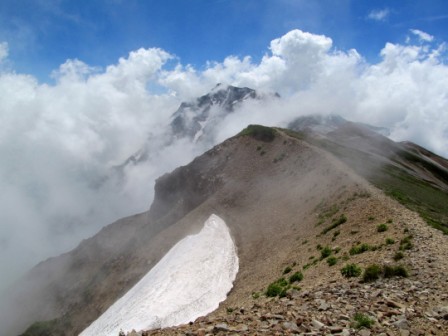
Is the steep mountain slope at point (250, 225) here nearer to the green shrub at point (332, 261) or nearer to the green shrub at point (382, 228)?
the green shrub at point (382, 228)

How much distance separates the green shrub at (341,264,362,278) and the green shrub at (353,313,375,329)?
6.88 meters

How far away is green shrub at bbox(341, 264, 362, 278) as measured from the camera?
2108cm

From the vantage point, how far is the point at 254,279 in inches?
1443

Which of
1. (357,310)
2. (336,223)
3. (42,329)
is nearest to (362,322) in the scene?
(357,310)

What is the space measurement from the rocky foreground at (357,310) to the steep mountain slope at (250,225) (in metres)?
0.53

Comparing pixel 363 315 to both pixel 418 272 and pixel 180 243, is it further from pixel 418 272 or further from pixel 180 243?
pixel 180 243

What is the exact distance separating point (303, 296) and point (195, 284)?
2504cm

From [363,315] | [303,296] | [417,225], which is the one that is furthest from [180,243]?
[363,315]

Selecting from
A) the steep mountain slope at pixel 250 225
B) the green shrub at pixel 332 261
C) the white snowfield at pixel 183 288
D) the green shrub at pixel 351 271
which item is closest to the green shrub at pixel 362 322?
the steep mountain slope at pixel 250 225

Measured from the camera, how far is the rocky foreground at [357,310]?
13.7m

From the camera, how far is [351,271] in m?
21.4

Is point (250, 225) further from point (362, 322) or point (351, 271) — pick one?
point (362, 322)

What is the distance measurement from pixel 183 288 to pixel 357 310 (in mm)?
28810

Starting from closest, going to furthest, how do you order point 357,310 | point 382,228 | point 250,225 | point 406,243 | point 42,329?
1. point 357,310
2. point 406,243
3. point 382,228
4. point 250,225
5. point 42,329
